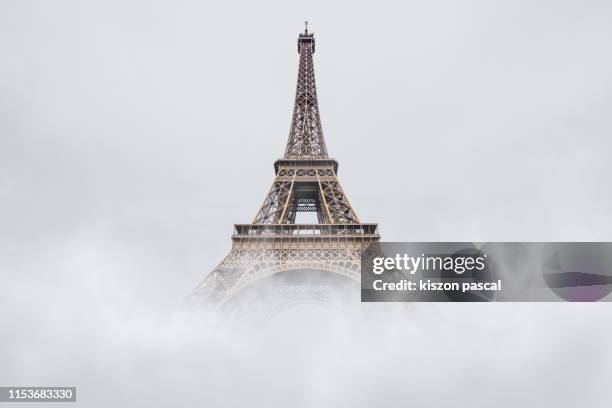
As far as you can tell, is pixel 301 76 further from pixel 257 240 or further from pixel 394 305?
pixel 394 305

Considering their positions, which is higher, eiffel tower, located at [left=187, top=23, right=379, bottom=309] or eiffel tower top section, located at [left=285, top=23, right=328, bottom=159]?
eiffel tower top section, located at [left=285, top=23, right=328, bottom=159]

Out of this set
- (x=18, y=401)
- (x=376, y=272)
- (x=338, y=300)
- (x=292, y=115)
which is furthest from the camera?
(x=292, y=115)

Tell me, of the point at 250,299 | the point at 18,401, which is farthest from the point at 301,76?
the point at 18,401

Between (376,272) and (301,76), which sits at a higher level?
(301,76)

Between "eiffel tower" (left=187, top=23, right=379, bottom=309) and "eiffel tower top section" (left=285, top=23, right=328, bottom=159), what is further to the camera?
"eiffel tower top section" (left=285, top=23, right=328, bottom=159)

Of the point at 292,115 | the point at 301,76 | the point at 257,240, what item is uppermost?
the point at 301,76
